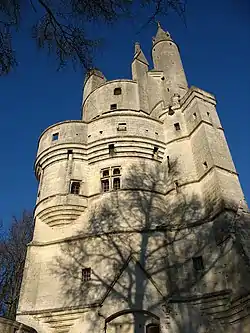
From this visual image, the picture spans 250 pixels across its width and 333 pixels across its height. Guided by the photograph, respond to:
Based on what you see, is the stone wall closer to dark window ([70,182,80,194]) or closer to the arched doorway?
the arched doorway

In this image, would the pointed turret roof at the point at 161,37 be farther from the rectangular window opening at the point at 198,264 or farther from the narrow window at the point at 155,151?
the rectangular window opening at the point at 198,264

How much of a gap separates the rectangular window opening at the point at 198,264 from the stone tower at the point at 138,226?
47 mm

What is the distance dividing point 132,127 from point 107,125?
157 centimetres

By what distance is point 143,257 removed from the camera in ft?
50.0

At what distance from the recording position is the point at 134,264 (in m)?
14.6

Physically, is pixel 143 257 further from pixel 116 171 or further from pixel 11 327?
pixel 11 327

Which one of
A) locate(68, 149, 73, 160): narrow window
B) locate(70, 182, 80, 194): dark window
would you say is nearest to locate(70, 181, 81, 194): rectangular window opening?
locate(70, 182, 80, 194): dark window

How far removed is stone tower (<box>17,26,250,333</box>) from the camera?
13.5 meters

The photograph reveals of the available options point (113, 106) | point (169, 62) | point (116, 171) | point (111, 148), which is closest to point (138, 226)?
point (116, 171)

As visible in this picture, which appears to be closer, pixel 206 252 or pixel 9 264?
pixel 206 252

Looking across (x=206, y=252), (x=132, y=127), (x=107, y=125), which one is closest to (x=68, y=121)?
(x=107, y=125)

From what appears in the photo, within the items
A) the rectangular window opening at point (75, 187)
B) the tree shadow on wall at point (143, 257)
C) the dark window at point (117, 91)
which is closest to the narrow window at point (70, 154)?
the rectangular window opening at point (75, 187)

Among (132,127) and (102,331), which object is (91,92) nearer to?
(132,127)

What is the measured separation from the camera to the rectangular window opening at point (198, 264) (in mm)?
14761
